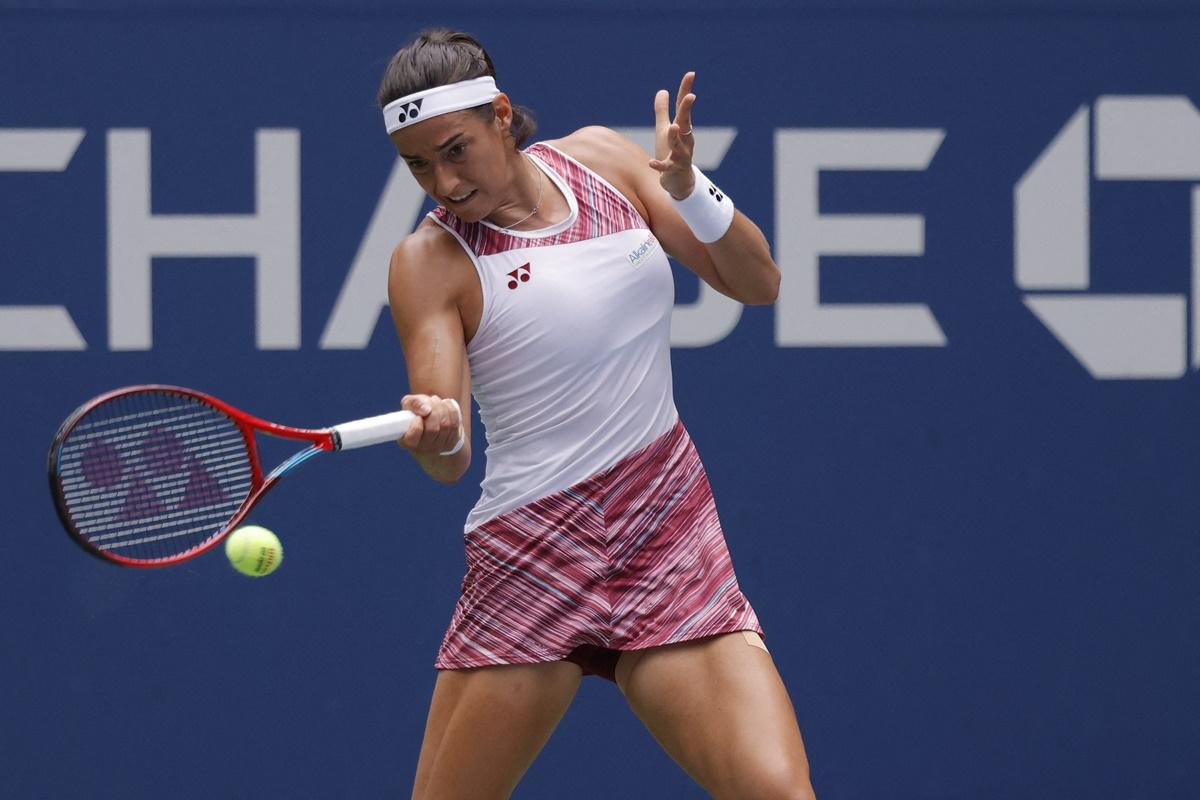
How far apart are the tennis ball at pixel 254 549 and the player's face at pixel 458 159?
58 centimetres

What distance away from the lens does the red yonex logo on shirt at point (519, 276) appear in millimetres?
2807

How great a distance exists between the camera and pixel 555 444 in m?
2.86

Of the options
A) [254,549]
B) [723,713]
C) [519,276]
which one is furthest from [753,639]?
[254,549]

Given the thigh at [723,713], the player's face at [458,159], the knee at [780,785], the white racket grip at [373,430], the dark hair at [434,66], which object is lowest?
the knee at [780,785]

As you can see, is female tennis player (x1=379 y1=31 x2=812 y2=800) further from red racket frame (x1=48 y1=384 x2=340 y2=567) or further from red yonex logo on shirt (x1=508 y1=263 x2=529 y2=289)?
red racket frame (x1=48 y1=384 x2=340 y2=567)

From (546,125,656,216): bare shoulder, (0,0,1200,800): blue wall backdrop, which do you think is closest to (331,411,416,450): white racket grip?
(546,125,656,216): bare shoulder

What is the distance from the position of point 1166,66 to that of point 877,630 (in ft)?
5.02

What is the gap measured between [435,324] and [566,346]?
22 centimetres

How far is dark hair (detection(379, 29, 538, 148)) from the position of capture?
9.00 feet

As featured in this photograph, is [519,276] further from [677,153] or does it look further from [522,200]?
[677,153]

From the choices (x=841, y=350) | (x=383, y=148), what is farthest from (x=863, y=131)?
(x=383, y=148)

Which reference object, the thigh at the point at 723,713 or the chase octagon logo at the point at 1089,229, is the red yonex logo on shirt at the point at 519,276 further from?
the chase octagon logo at the point at 1089,229

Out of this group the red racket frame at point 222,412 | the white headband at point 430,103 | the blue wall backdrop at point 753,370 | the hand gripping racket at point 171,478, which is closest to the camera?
the red racket frame at point 222,412

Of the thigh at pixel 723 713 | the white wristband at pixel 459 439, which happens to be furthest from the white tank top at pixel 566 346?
the thigh at pixel 723 713
